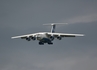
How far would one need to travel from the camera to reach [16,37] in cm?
18500

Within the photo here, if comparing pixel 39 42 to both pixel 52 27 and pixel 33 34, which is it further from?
pixel 52 27

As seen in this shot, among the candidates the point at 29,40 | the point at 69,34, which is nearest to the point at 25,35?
the point at 29,40

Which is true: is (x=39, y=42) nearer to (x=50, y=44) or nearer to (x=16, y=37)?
(x=50, y=44)

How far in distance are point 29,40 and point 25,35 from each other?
3164mm

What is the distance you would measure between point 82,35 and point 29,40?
18026 millimetres

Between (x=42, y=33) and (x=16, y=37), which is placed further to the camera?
(x=16, y=37)

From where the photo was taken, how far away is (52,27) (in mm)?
189375

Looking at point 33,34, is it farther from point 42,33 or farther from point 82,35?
point 82,35

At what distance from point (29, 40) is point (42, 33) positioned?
6.66 metres

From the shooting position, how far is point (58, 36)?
17562 centimetres

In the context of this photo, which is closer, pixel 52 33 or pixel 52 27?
pixel 52 33

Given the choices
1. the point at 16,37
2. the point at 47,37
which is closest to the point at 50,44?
the point at 47,37

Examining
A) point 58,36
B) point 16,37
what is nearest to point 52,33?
point 58,36

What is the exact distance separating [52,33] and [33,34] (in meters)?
6.50
